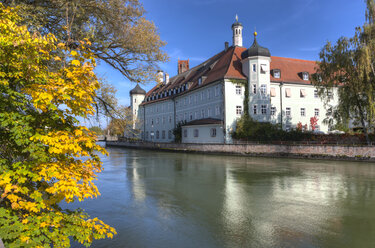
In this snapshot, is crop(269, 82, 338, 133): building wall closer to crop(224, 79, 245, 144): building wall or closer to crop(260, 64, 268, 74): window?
crop(260, 64, 268, 74): window

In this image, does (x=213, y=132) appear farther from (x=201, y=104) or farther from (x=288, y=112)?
(x=288, y=112)

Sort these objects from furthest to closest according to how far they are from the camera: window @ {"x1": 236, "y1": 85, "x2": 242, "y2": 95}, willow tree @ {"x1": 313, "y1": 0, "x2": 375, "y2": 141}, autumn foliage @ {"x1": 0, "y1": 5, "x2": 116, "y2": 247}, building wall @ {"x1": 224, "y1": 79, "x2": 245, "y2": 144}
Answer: window @ {"x1": 236, "y1": 85, "x2": 242, "y2": 95} → building wall @ {"x1": 224, "y1": 79, "x2": 245, "y2": 144} → willow tree @ {"x1": 313, "y1": 0, "x2": 375, "y2": 141} → autumn foliage @ {"x1": 0, "y1": 5, "x2": 116, "y2": 247}

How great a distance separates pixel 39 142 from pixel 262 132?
111 feet

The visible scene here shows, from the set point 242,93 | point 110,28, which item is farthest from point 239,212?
point 242,93

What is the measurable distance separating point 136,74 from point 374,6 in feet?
84.7

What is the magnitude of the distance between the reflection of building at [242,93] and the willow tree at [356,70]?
8.72m

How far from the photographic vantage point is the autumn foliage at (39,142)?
3.73m

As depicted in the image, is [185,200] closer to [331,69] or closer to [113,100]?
[113,100]

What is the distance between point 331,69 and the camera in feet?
94.6

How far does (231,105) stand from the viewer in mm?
39250

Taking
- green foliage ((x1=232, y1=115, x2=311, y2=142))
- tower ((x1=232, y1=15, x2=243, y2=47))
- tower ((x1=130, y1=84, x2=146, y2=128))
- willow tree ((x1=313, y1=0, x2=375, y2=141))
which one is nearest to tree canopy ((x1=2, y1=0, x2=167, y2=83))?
willow tree ((x1=313, y1=0, x2=375, y2=141))

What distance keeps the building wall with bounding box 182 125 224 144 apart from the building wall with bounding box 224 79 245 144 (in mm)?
966

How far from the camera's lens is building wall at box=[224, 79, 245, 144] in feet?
127

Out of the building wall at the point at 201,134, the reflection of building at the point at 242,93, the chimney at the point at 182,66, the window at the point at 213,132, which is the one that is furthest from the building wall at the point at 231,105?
the chimney at the point at 182,66
